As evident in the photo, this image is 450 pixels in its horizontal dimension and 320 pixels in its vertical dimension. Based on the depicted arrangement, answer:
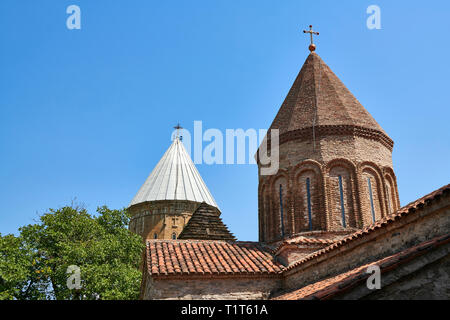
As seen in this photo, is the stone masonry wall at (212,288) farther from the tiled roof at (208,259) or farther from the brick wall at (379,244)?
the brick wall at (379,244)

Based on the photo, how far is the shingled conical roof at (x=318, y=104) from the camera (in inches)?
555

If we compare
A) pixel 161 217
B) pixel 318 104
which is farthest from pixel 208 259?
pixel 161 217

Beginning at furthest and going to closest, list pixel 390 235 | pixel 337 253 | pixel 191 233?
pixel 191 233 → pixel 337 253 → pixel 390 235

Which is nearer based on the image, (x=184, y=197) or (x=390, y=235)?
(x=390, y=235)

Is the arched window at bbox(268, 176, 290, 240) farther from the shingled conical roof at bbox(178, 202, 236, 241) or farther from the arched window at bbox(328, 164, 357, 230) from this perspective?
the shingled conical roof at bbox(178, 202, 236, 241)

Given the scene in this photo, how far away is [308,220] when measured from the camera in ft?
43.1

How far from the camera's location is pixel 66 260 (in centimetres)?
1816

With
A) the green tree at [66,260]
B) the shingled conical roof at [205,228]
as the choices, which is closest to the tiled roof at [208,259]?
the shingled conical roof at [205,228]

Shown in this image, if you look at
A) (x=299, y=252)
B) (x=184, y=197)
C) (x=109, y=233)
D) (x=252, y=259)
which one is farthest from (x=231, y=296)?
(x=184, y=197)

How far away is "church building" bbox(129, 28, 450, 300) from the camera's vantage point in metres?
6.09

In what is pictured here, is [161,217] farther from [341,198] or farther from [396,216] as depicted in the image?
[396,216]

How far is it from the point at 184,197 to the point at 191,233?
14374mm

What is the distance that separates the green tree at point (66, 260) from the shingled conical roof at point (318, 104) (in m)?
9.79
